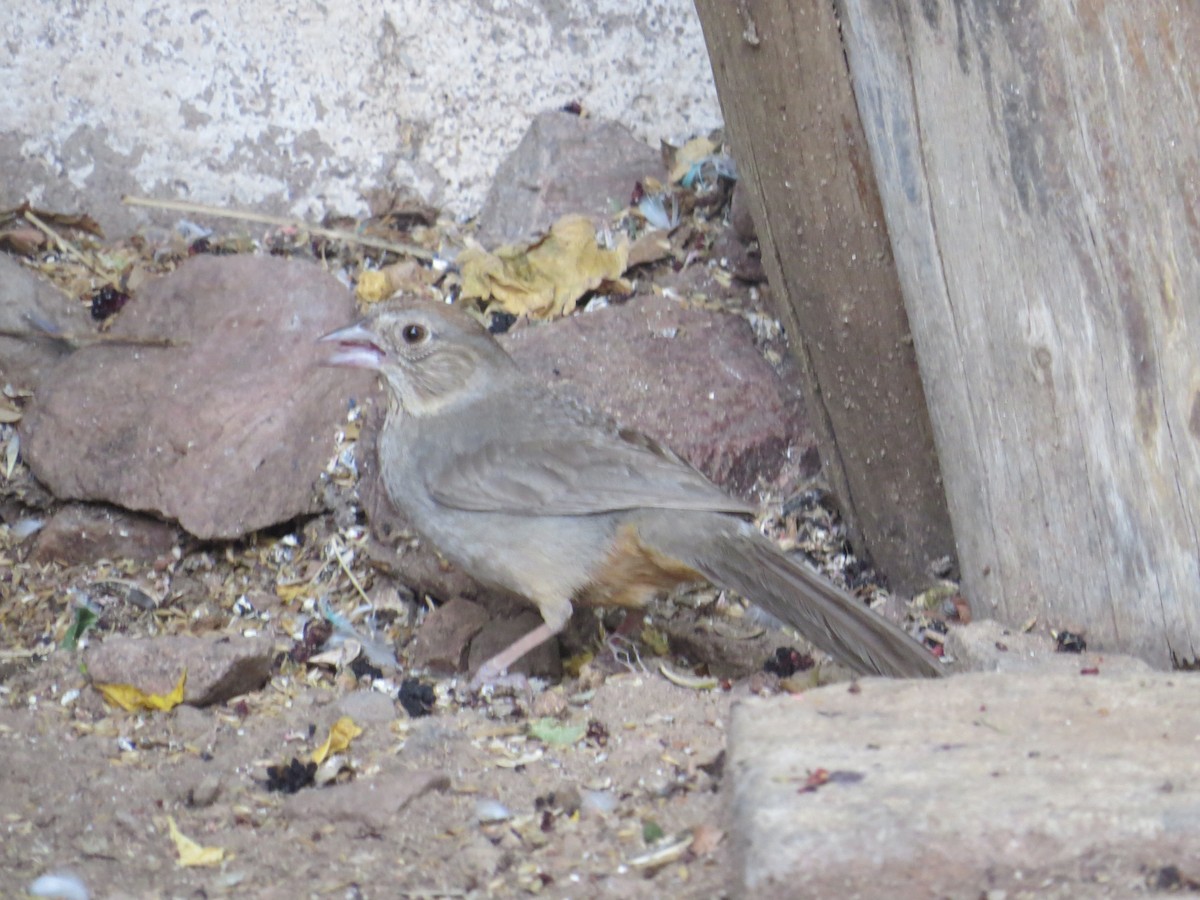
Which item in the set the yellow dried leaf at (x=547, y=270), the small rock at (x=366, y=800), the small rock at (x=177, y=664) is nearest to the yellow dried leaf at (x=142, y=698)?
the small rock at (x=177, y=664)

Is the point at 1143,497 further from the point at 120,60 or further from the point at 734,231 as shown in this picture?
the point at 120,60

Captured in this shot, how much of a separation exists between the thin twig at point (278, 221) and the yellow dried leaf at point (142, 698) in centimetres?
243

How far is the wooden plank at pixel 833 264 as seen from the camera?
423cm

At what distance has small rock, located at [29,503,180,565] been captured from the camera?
5367 millimetres

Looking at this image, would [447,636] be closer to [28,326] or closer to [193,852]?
[193,852]

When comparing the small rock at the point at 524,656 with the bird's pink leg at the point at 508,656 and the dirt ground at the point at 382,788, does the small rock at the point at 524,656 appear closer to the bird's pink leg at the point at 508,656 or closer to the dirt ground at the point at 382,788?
the bird's pink leg at the point at 508,656

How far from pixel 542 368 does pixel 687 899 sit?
283cm

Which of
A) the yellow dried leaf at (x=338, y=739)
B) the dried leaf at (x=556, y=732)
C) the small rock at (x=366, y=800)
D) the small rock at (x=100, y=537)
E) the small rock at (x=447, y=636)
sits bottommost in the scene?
the small rock at (x=447, y=636)

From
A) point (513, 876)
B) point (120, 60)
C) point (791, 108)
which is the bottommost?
point (513, 876)

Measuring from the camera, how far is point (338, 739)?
12.9ft

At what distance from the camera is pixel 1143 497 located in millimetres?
3725

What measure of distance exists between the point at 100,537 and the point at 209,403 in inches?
24.1

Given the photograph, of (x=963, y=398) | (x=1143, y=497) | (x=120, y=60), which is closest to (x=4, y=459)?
(x=120, y=60)

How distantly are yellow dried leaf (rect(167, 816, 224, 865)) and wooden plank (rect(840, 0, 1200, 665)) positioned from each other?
7.11 feet
